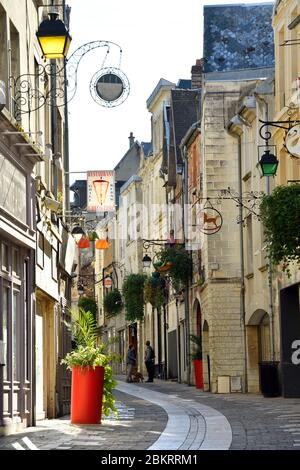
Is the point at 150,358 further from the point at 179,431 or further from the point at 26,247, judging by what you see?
the point at 179,431

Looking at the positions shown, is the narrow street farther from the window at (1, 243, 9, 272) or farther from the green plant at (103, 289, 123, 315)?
the green plant at (103, 289, 123, 315)

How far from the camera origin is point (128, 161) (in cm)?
8056

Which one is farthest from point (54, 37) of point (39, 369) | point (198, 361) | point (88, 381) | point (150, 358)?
point (150, 358)

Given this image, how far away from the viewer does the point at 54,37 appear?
50.2 ft

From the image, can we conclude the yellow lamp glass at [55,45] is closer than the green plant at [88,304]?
Yes

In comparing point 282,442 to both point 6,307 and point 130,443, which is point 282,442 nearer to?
point 130,443

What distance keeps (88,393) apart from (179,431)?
1.89 meters

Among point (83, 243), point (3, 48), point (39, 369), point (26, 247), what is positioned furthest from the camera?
point (83, 243)

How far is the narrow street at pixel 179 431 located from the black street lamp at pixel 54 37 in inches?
183

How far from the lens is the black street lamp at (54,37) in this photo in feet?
50.0

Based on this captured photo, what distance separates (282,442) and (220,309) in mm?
22625

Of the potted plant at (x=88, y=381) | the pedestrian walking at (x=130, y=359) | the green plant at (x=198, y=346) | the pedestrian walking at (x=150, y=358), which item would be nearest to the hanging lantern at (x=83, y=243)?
the green plant at (x=198, y=346)

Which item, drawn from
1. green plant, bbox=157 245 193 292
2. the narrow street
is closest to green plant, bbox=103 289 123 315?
green plant, bbox=157 245 193 292

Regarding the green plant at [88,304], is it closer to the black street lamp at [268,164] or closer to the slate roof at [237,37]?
the slate roof at [237,37]
